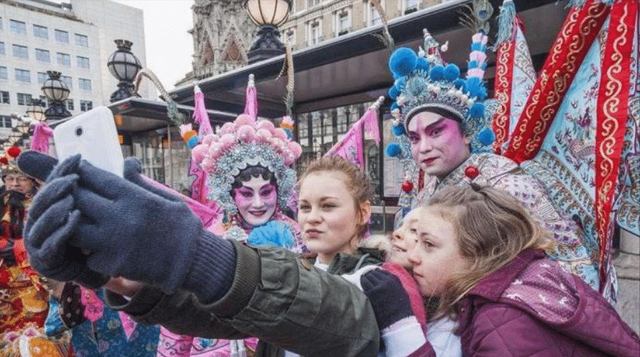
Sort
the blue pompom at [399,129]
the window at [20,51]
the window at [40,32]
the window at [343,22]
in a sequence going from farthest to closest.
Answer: the window at [40,32], the window at [20,51], the window at [343,22], the blue pompom at [399,129]

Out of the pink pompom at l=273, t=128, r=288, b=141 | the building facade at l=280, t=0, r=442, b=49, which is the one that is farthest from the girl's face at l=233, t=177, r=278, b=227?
the building facade at l=280, t=0, r=442, b=49

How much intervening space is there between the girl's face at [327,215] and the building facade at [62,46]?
37373 millimetres

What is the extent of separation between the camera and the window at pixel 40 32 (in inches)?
1495

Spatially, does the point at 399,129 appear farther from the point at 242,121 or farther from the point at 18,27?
the point at 18,27

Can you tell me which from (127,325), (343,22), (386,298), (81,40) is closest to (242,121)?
(127,325)

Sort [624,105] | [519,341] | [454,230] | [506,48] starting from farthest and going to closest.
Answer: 1. [506,48]
2. [624,105]
3. [454,230]
4. [519,341]

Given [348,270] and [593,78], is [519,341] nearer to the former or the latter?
[348,270]

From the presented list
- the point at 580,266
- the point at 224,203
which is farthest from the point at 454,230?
the point at 224,203

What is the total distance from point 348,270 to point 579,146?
130cm

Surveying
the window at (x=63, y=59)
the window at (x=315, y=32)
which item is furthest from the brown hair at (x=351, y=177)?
the window at (x=63, y=59)

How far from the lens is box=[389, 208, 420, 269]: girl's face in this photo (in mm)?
1034

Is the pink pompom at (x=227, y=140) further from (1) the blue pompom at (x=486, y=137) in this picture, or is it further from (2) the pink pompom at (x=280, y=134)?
(1) the blue pompom at (x=486, y=137)

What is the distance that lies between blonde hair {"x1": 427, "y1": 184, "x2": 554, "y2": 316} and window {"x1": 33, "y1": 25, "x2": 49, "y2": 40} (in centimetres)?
5008

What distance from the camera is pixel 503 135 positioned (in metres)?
2.37
